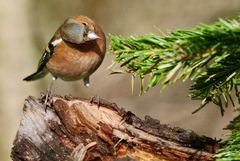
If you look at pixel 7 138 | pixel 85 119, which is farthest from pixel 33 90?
pixel 85 119

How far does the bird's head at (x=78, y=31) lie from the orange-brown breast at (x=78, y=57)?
68mm

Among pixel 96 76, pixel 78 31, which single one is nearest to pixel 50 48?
pixel 78 31

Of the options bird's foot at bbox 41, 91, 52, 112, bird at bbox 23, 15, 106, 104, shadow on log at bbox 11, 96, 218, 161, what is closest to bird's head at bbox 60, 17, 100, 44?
bird at bbox 23, 15, 106, 104

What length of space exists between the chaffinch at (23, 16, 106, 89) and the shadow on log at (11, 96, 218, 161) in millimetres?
990

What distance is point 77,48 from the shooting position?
3936mm

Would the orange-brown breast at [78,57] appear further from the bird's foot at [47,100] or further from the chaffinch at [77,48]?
the bird's foot at [47,100]

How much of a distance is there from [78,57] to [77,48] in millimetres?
59

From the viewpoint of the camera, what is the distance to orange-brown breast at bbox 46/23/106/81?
389 cm

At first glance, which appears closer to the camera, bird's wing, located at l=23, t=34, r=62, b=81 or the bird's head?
the bird's head

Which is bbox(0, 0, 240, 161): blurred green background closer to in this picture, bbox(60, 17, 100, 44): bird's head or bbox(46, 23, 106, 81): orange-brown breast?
bbox(46, 23, 106, 81): orange-brown breast

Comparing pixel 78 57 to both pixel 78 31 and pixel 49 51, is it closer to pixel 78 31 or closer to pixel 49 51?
pixel 78 31

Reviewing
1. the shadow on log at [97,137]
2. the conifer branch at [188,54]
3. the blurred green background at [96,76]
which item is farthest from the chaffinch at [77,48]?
the blurred green background at [96,76]

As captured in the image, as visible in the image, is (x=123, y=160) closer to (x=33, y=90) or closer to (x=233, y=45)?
(x=233, y=45)

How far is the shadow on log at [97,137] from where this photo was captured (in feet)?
8.17
